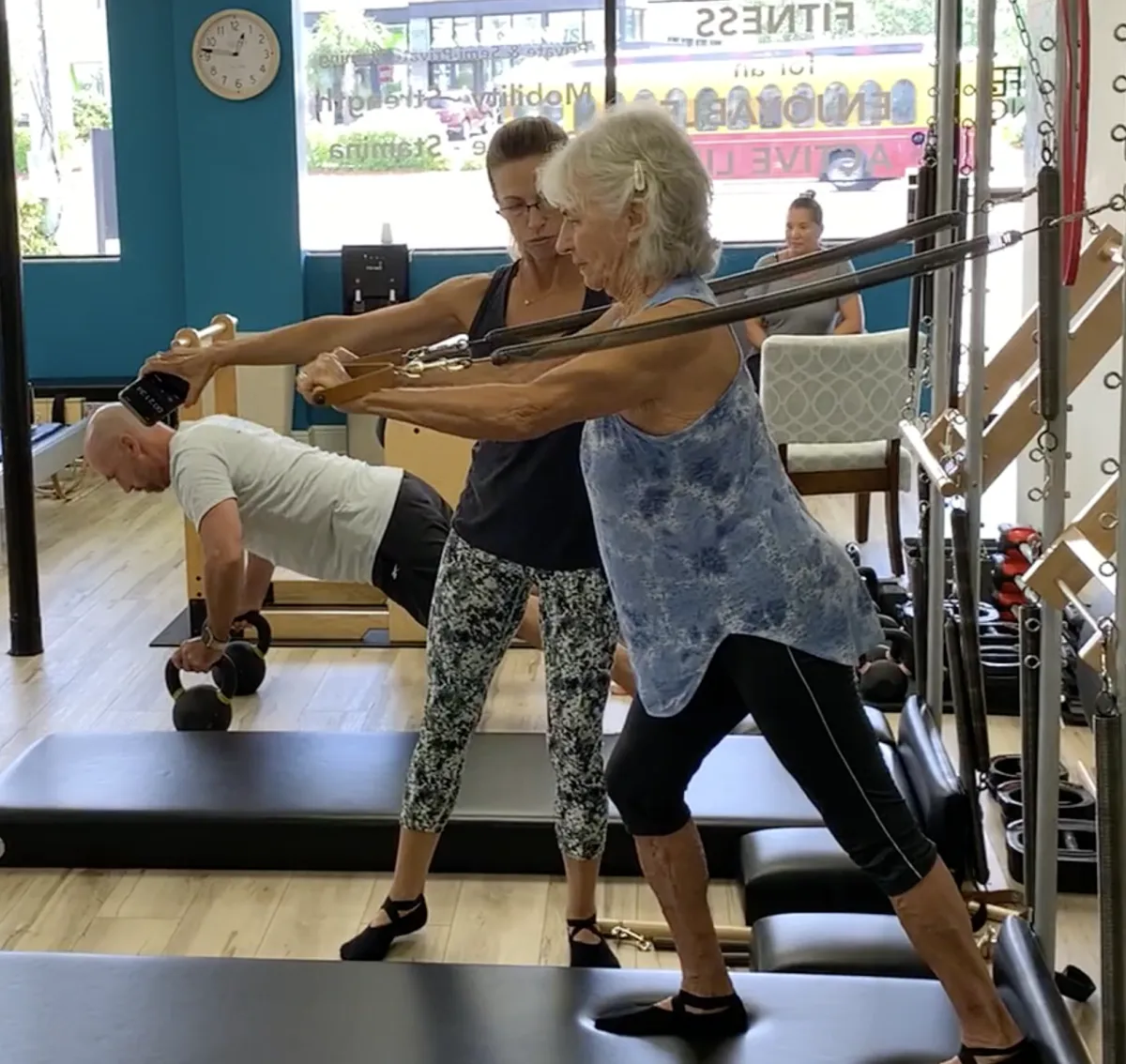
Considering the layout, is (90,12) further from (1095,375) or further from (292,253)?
(1095,375)

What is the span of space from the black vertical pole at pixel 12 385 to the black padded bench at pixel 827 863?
255 cm

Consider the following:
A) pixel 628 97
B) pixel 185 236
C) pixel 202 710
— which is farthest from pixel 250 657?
pixel 628 97

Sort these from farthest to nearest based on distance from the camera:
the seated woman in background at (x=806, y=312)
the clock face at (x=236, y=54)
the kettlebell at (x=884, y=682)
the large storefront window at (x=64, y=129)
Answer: the large storefront window at (x=64, y=129) < the clock face at (x=236, y=54) < the seated woman in background at (x=806, y=312) < the kettlebell at (x=884, y=682)

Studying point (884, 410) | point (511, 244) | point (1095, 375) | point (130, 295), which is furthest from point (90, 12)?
point (511, 244)

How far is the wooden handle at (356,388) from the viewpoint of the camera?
1866mm

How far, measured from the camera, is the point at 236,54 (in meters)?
7.05

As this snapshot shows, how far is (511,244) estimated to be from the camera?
7.51ft

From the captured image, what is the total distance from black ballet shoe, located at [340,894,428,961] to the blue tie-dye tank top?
3.17 feet

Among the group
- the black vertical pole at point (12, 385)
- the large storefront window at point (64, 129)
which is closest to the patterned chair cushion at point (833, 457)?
the black vertical pole at point (12, 385)

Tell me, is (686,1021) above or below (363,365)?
below

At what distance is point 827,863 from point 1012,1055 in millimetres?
784

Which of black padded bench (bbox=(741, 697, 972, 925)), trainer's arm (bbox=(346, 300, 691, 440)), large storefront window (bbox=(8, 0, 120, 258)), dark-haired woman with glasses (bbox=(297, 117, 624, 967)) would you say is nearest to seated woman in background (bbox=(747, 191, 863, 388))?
black padded bench (bbox=(741, 697, 972, 925))

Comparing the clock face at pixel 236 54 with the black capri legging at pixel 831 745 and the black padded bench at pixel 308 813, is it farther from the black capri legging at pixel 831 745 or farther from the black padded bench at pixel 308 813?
the black capri legging at pixel 831 745

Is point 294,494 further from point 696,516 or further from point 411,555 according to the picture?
point 696,516
